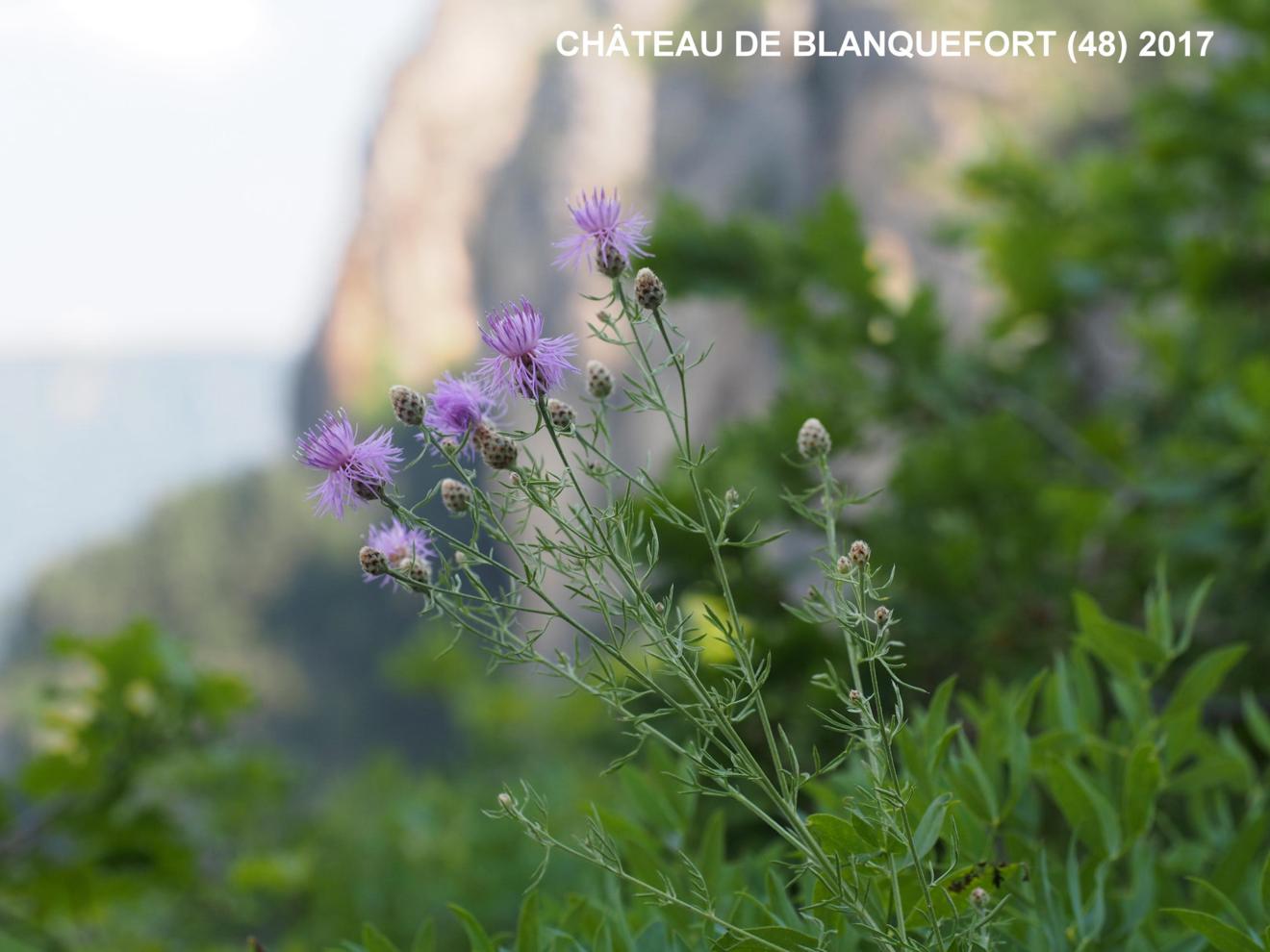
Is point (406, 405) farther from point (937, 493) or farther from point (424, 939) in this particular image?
point (937, 493)

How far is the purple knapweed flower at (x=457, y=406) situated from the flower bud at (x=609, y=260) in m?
0.06

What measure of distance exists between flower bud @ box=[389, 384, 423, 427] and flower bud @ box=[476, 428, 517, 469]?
0.02 meters

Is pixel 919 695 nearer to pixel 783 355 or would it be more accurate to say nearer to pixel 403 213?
pixel 783 355

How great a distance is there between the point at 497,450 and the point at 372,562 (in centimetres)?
6

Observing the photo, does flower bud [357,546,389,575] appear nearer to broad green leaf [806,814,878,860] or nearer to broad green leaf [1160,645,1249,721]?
broad green leaf [806,814,878,860]

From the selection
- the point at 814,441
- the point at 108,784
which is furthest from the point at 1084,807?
the point at 108,784

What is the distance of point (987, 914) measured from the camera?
363mm

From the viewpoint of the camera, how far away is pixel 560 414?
0.39 m

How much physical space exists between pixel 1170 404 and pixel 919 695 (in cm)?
84

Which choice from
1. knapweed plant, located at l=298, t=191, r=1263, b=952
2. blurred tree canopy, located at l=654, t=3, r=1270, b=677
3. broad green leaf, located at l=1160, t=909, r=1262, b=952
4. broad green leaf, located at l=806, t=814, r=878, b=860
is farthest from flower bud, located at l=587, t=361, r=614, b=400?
blurred tree canopy, located at l=654, t=3, r=1270, b=677

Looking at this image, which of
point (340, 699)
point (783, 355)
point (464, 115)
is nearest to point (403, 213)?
point (464, 115)

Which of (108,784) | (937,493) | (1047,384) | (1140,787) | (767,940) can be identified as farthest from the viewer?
(1047,384)

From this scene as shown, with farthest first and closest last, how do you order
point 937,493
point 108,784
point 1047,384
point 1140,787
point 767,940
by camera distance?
1. point 1047,384
2. point 937,493
3. point 108,784
4. point 1140,787
5. point 767,940

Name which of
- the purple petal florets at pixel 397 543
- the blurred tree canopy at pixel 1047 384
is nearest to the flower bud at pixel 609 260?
the purple petal florets at pixel 397 543
